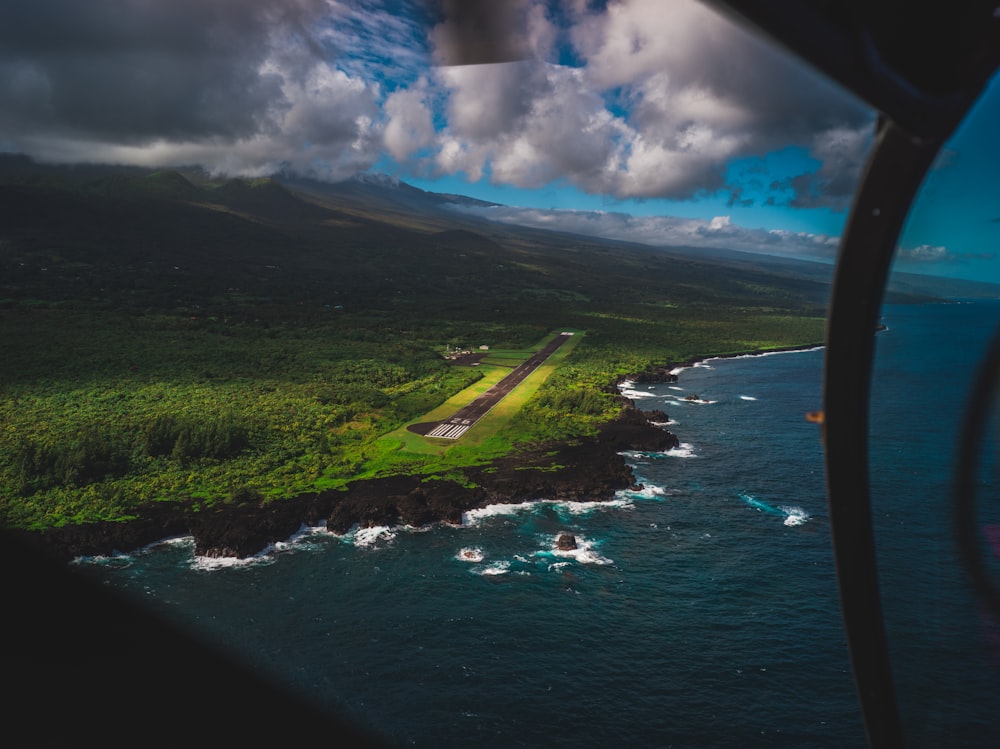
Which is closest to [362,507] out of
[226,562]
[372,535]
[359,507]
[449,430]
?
[359,507]

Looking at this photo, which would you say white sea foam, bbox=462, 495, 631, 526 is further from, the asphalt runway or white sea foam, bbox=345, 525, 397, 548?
the asphalt runway

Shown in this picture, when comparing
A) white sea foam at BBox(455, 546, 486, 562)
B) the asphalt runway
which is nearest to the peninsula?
the asphalt runway

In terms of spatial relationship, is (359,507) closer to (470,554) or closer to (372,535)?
(372,535)

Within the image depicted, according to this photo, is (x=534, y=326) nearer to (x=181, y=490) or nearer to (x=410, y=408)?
(x=410, y=408)

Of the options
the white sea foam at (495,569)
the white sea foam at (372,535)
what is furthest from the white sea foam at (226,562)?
the white sea foam at (495,569)

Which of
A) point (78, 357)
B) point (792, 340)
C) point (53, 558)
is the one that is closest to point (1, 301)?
point (78, 357)
